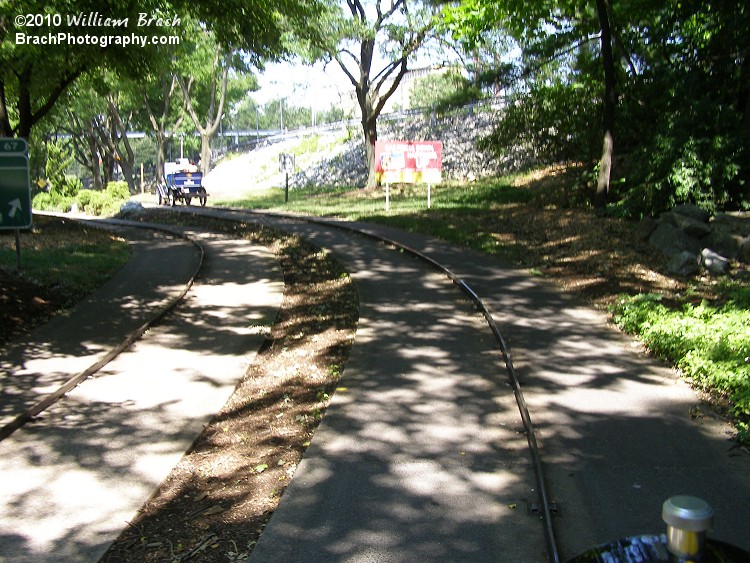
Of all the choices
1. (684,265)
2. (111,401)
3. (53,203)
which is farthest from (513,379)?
(53,203)

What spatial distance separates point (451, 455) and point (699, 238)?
11832 millimetres

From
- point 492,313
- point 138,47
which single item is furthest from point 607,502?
point 138,47

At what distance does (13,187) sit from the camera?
489 inches

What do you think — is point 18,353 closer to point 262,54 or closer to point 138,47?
point 262,54

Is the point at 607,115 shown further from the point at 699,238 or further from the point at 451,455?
the point at 451,455

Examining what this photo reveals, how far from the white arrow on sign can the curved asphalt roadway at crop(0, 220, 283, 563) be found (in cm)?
181

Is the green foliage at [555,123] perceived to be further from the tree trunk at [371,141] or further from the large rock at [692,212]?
the tree trunk at [371,141]

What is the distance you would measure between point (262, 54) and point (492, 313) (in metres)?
10.1

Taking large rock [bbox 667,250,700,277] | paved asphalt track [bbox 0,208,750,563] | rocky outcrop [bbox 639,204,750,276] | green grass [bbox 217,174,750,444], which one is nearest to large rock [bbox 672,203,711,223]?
rocky outcrop [bbox 639,204,750,276]

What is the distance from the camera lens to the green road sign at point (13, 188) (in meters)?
12.3

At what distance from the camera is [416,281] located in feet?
44.9

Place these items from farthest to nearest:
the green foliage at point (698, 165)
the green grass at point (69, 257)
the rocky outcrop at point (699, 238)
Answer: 1. the green foliage at point (698, 165)
2. the rocky outcrop at point (699, 238)
3. the green grass at point (69, 257)

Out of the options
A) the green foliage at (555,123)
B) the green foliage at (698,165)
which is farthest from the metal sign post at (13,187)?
the green foliage at (555,123)

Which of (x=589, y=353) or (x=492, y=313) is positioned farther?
(x=492, y=313)
